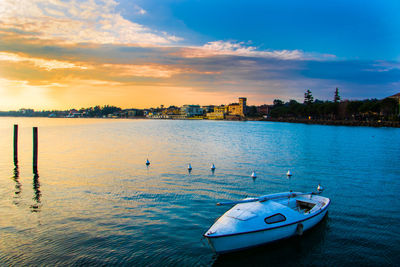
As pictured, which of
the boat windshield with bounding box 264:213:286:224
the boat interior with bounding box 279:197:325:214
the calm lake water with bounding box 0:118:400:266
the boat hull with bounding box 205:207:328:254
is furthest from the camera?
the boat interior with bounding box 279:197:325:214

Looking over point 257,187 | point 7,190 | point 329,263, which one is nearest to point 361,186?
point 257,187

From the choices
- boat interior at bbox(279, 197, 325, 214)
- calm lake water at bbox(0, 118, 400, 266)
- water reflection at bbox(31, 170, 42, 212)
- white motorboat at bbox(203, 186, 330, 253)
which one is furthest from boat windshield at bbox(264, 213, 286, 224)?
water reflection at bbox(31, 170, 42, 212)

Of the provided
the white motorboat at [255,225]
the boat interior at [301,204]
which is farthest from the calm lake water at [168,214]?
the boat interior at [301,204]

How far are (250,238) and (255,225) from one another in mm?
599

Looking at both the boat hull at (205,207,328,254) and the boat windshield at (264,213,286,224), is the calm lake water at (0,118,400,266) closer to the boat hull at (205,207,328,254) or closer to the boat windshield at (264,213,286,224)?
the boat hull at (205,207,328,254)

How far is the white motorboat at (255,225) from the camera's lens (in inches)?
467

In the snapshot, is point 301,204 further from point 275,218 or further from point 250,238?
point 250,238

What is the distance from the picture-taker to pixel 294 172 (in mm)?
30406

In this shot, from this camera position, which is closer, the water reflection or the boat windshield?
the boat windshield

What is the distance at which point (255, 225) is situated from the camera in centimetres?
1241

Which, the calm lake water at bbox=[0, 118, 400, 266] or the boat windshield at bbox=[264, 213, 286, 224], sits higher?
the boat windshield at bbox=[264, 213, 286, 224]

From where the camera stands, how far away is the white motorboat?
11855 millimetres

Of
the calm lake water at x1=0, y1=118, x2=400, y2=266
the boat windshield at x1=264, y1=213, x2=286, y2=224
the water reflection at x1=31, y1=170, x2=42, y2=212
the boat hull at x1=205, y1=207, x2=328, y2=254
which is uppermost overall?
the boat windshield at x1=264, y1=213, x2=286, y2=224

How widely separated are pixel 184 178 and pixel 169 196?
6.03 m
